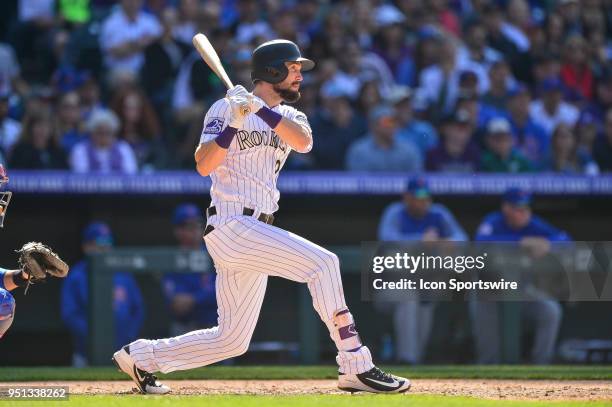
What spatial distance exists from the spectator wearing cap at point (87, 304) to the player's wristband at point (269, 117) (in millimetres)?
3334

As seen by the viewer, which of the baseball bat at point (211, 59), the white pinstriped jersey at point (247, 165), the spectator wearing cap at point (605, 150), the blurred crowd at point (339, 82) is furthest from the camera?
the spectator wearing cap at point (605, 150)

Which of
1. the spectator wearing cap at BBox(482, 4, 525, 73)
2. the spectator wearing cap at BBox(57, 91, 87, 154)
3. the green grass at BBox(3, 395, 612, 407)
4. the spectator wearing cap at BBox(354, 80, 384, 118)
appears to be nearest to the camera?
the green grass at BBox(3, 395, 612, 407)

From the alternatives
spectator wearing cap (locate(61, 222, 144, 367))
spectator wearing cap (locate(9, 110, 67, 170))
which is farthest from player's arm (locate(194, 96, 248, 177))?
spectator wearing cap (locate(9, 110, 67, 170))

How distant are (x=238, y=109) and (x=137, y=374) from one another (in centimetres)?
132

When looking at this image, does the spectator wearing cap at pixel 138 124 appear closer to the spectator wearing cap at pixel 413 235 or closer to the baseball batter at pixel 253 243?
the spectator wearing cap at pixel 413 235

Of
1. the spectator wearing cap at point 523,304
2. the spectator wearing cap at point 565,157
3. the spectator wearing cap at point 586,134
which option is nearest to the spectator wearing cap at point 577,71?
the spectator wearing cap at point 586,134

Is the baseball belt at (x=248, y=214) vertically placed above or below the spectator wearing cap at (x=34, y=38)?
below

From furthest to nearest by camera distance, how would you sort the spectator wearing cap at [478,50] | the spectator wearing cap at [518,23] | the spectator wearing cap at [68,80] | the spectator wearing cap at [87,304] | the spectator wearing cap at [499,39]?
the spectator wearing cap at [518,23] → the spectator wearing cap at [499,39] → the spectator wearing cap at [478,50] → the spectator wearing cap at [68,80] → the spectator wearing cap at [87,304]

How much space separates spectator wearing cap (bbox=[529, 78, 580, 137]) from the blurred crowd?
0.05 ft

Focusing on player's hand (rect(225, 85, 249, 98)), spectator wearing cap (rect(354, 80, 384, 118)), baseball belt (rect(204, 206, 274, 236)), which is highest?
spectator wearing cap (rect(354, 80, 384, 118))

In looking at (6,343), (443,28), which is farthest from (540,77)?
(6,343)

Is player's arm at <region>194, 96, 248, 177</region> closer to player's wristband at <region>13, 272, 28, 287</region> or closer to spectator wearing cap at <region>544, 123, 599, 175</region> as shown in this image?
player's wristband at <region>13, 272, 28, 287</region>

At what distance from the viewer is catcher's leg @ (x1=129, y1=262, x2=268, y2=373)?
212 inches

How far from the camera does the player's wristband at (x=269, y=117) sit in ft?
17.0
